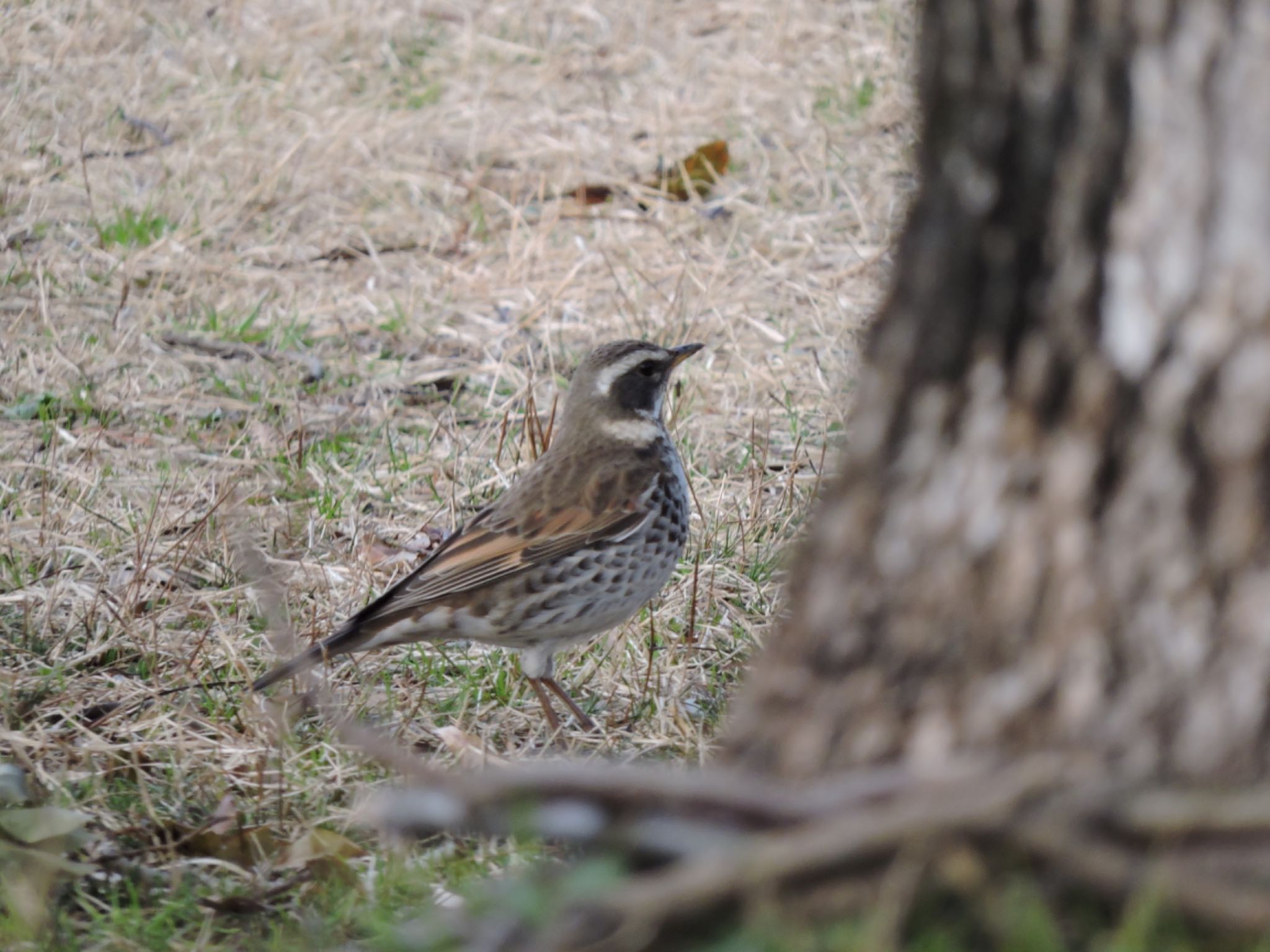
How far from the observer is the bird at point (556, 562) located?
4.98 m

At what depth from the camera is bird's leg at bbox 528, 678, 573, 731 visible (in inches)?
189

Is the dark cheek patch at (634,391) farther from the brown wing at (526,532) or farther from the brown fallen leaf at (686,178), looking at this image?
the brown fallen leaf at (686,178)

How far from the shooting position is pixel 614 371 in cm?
582

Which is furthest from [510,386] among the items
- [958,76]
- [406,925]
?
[958,76]

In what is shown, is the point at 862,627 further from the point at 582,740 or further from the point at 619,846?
the point at 582,740

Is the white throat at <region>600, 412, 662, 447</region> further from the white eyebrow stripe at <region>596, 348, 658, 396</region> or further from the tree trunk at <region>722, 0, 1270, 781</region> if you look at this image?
the tree trunk at <region>722, 0, 1270, 781</region>

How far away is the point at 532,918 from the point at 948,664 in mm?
790

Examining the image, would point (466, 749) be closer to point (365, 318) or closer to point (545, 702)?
point (545, 702)

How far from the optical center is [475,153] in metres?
9.61

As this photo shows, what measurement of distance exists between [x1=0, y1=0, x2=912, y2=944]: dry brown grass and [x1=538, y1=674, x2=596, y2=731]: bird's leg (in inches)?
4.9

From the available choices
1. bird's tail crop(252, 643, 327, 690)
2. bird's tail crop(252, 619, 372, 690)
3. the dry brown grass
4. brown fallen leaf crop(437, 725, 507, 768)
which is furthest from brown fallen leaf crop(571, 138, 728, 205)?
brown fallen leaf crop(437, 725, 507, 768)

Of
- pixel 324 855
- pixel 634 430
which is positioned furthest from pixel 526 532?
pixel 324 855

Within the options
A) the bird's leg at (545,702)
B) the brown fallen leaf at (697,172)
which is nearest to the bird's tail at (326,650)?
the bird's leg at (545,702)

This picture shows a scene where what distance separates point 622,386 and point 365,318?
269 cm
